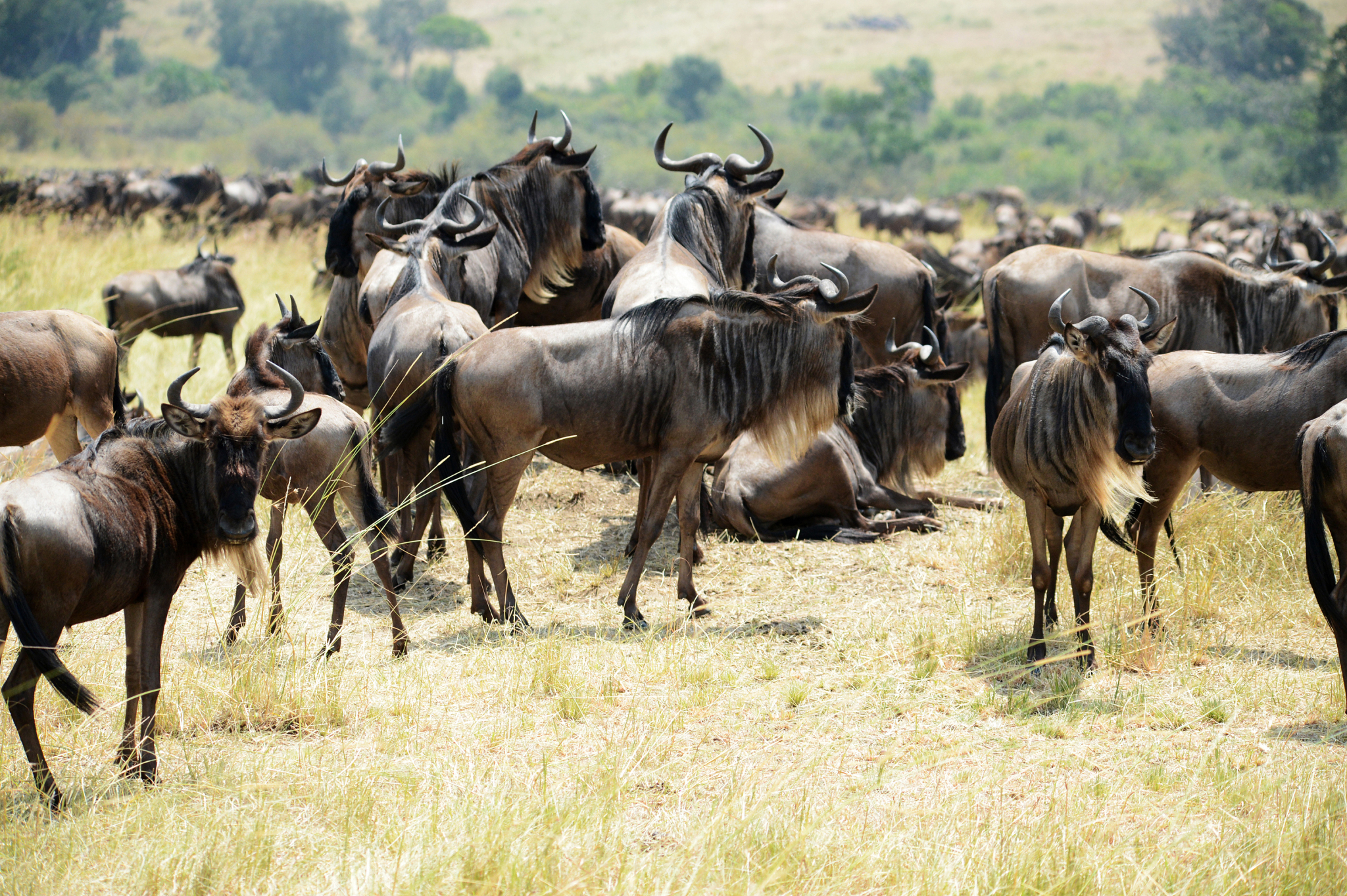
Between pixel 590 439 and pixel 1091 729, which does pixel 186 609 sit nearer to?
pixel 590 439

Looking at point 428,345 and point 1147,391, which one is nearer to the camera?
point 1147,391

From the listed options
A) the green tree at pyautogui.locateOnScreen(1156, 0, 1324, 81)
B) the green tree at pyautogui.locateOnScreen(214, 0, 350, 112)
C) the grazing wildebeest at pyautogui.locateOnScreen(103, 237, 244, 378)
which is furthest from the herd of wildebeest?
the green tree at pyautogui.locateOnScreen(214, 0, 350, 112)

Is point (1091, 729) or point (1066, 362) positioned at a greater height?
point (1066, 362)

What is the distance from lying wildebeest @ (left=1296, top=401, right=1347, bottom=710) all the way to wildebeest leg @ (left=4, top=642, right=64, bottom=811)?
3.93 m

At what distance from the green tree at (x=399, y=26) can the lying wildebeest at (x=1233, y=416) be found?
108477mm

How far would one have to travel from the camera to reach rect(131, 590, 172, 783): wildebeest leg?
3.45m

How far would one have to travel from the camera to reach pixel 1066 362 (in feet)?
15.4

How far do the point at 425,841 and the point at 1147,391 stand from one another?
3003mm

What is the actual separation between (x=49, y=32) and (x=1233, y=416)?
250ft

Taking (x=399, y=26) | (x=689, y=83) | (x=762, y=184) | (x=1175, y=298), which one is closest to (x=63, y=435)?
(x=762, y=184)

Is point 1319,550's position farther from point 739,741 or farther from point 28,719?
point 28,719

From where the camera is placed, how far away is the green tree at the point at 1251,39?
72188 mm

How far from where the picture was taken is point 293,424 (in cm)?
366

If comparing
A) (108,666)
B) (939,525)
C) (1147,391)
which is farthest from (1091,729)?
(108,666)
